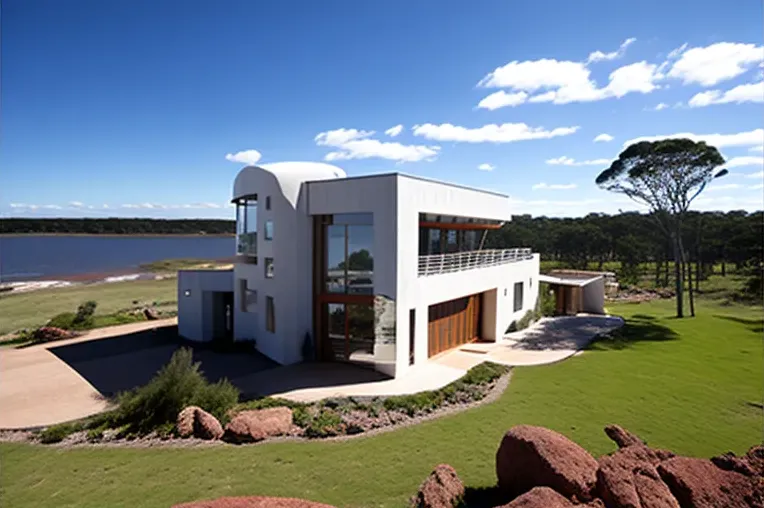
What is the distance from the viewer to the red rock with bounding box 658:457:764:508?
631 cm

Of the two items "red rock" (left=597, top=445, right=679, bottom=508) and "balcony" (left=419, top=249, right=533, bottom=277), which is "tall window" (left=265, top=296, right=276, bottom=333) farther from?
"red rock" (left=597, top=445, right=679, bottom=508)

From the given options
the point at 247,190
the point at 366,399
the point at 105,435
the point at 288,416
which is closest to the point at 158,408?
the point at 105,435

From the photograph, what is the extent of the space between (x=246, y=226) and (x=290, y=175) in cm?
418

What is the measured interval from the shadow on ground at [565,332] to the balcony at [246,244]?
12.2 m

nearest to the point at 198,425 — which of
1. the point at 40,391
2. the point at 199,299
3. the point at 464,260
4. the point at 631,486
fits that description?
the point at 40,391

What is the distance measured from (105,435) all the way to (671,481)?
11681 mm

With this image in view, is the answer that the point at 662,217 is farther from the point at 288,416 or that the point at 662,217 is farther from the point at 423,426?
the point at 288,416

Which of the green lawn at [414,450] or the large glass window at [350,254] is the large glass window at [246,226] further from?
the green lawn at [414,450]

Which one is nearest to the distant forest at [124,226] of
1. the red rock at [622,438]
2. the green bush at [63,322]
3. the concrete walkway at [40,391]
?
the green bush at [63,322]

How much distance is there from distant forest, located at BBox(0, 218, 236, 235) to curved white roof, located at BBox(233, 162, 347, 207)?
113 metres

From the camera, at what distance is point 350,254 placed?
1569 centimetres

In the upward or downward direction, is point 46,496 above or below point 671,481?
below

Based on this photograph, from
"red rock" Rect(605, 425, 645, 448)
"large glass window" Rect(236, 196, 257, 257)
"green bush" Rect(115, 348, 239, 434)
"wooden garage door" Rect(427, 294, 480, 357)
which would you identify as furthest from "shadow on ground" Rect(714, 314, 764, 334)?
"green bush" Rect(115, 348, 239, 434)

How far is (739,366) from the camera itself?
1591 cm
